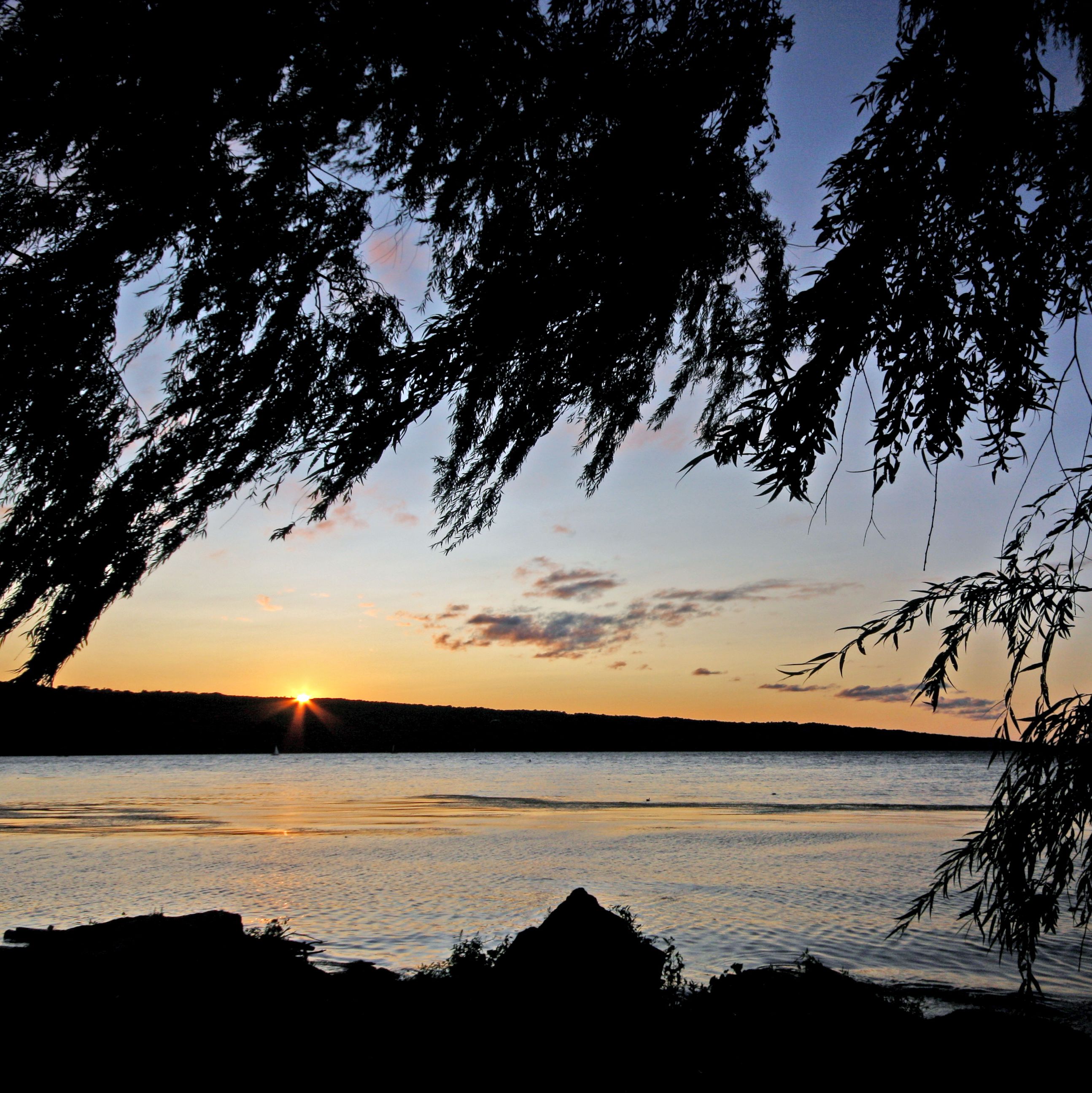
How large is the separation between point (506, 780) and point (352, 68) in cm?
6439

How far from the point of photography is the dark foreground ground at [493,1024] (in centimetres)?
407

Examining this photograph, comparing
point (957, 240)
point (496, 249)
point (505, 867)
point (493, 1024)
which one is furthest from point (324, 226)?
point (505, 867)

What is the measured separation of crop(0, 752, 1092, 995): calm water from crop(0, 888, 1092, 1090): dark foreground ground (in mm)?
3731

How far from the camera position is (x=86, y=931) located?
6285mm

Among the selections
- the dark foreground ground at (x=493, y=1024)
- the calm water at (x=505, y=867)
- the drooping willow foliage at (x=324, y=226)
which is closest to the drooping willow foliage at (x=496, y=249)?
the drooping willow foliage at (x=324, y=226)

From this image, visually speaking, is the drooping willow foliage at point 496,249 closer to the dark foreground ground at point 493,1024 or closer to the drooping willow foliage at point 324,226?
the drooping willow foliage at point 324,226

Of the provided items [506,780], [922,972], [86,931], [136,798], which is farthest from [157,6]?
[506,780]

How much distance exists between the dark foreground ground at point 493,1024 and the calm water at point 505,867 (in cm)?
373

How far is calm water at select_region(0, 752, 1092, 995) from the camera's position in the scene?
10055mm

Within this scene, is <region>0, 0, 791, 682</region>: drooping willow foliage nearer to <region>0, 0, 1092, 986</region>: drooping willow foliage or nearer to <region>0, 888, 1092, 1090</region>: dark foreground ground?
<region>0, 0, 1092, 986</region>: drooping willow foliage

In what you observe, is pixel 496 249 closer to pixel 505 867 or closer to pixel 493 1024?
pixel 493 1024

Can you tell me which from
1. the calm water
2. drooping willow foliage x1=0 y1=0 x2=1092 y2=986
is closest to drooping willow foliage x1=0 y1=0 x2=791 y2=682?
drooping willow foliage x1=0 y1=0 x2=1092 y2=986

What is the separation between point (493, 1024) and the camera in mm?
4793

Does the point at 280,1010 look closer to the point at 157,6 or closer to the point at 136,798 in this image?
the point at 157,6
